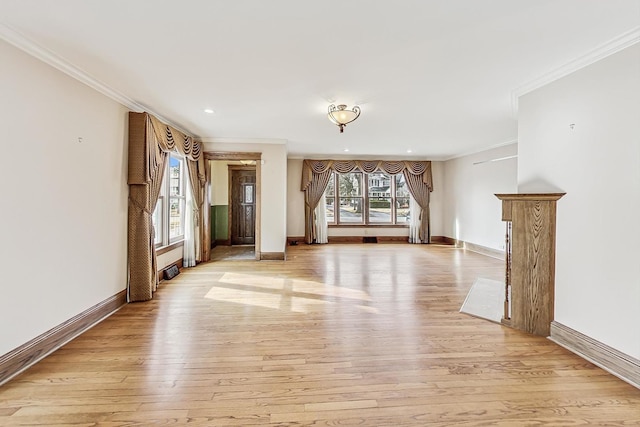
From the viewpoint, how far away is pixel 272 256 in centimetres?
622

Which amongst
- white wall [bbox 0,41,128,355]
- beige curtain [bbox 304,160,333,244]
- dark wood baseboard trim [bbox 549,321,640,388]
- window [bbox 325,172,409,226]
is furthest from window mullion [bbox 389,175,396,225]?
white wall [bbox 0,41,128,355]

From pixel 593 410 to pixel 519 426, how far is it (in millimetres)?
561

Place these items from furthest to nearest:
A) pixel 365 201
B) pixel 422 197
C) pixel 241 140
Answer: pixel 365 201, pixel 422 197, pixel 241 140

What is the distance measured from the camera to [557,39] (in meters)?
2.26

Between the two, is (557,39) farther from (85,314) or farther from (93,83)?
(85,314)

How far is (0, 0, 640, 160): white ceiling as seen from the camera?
191cm

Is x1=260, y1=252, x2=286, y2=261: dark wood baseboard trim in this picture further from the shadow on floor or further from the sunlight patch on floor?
the sunlight patch on floor

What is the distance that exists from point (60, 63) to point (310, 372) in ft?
10.7

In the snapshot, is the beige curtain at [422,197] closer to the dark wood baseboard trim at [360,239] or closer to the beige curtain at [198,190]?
the dark wood baseboard trim at [360,239]

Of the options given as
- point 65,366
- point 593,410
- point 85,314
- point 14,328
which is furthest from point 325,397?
point 85,314

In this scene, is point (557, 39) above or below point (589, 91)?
above

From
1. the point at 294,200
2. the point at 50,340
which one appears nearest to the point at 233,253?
the point at 294,200

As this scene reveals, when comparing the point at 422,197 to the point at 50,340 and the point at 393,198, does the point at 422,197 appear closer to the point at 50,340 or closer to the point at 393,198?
the point at 393,198

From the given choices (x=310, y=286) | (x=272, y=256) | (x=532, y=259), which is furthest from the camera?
(x=272, y=256)
